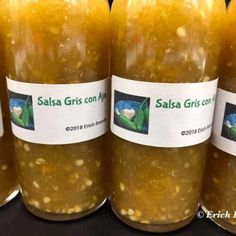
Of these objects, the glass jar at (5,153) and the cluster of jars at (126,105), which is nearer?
the cluster of jars at (126,105)

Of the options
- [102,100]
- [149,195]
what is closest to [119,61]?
[102,100]

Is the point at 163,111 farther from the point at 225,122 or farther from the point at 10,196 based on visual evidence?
the point at 10,196

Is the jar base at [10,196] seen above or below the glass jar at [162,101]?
below

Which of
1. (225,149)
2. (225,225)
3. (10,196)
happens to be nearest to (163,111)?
(225,149)

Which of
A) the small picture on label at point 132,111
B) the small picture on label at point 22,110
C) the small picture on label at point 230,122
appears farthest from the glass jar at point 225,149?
the small picture on label at point 22,110

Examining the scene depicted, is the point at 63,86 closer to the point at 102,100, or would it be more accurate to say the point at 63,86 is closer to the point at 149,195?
the point at 102,100

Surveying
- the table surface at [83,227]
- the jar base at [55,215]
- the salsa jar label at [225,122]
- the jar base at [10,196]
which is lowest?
the jar base at [10,196]

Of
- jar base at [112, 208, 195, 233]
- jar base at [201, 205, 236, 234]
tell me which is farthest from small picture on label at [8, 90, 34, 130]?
jar base at [201, 205, 236, 234]

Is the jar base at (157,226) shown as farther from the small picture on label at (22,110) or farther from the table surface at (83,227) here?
the small picture on label at (22,110)
